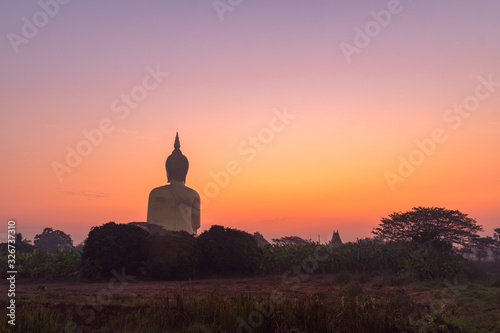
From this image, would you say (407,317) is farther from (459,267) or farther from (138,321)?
(459,267)

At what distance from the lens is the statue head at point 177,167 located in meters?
44.7

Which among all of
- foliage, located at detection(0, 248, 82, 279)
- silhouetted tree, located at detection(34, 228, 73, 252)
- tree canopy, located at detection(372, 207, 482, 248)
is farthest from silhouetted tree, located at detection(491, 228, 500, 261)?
silhouetted tree, located at detection(34, 228, 73, 252)

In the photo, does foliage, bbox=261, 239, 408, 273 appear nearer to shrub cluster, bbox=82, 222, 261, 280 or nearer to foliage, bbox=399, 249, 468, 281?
shrub cluster, bbox=82, 222, 261, 280

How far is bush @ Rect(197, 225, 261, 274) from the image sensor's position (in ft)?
70.3

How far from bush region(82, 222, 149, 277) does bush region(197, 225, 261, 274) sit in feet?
10.4

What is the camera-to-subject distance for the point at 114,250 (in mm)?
19625

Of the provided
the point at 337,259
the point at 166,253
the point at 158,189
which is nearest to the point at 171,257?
the point at 166,253

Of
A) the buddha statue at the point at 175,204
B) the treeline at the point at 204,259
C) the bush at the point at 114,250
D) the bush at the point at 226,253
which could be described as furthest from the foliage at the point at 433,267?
the buddha statue at the point at 175,204

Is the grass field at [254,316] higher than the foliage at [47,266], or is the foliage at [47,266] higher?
the foliage at [47,266]

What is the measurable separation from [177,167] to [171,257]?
25.4 metres

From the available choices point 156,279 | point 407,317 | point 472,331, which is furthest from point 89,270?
point 472,331

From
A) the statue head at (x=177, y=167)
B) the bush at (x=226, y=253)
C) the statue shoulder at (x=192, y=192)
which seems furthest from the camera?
the statue head at (x=177, y=167)

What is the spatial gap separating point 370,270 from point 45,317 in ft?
60.0

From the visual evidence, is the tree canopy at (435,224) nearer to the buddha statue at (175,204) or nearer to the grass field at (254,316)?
the buddha statue at (175,204)
